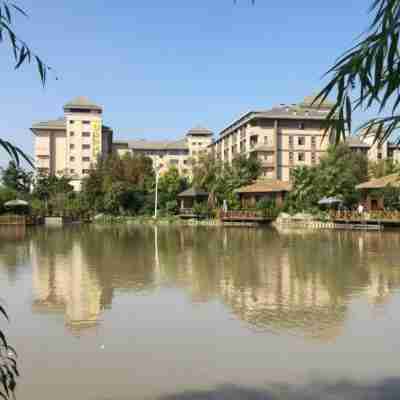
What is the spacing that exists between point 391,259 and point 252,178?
29052 mm

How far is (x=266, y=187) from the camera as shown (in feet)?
127

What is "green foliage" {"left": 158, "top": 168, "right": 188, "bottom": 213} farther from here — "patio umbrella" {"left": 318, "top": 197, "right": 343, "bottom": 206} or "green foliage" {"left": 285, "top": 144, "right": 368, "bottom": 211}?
"patio umbrella" {"left": 318, "top": 197, "right": 343, "bottom": 206}

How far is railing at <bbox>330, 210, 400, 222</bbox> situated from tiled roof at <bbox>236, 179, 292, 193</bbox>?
595 centimetres

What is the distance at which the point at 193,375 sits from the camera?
512 cm

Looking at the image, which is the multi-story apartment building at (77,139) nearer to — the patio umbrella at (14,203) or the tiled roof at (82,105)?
the tiled roof at (82,105)

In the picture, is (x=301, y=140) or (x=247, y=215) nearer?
(x=247, y=215)

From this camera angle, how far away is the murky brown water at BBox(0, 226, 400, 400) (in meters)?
4.86

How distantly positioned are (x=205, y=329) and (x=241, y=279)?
4085mm

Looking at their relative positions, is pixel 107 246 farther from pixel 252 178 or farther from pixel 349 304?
pixel 252 178

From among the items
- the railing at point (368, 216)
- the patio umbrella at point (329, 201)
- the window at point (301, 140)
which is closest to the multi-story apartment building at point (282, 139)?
the window at point (301, 140)

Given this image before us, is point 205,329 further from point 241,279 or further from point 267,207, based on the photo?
point 267,207

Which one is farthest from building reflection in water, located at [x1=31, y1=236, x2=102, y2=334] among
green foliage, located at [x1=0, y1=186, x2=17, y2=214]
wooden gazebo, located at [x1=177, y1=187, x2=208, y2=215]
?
wooden gazebo, located at [x1=177, y1=187, x2=208, y2=215]

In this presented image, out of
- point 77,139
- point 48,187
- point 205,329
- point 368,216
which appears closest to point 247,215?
point 368,216

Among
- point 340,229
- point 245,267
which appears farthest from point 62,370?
point 340,229
